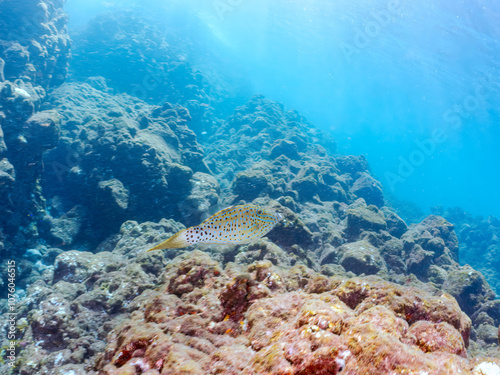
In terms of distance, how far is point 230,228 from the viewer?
2232 millimetres

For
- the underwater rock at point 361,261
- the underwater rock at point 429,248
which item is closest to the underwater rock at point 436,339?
the underwater rock at point 361,261

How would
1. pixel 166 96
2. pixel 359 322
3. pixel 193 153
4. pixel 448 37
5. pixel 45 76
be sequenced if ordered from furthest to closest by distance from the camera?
pixel 448 37
pixel 166 96
pixel 45 76
pixel 193 153
pixel 359 322

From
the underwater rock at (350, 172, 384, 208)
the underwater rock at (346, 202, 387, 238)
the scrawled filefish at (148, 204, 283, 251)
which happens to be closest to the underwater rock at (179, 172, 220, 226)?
the underwater rock at (346, 202, 387, 238)

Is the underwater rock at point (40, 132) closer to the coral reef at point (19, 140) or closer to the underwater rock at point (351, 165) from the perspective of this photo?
the coral reef at point (19, 140)

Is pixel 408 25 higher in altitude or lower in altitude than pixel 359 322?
higher

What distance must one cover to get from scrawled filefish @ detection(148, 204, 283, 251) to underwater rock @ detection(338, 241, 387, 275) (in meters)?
6.14

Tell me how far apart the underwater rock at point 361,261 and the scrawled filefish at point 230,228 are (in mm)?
6142

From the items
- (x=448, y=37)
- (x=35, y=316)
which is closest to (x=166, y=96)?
(x=35, y=316)

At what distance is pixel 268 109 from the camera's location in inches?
1077

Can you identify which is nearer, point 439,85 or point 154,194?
point 154,194

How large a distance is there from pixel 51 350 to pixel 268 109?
2696cm

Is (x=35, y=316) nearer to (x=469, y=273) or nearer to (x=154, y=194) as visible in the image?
(x=154, y=194)

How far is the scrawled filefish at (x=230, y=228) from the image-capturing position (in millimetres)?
2078

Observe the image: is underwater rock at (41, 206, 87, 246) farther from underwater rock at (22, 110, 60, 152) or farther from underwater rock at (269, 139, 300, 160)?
underwater rock at (269, 139, 300, 160)
